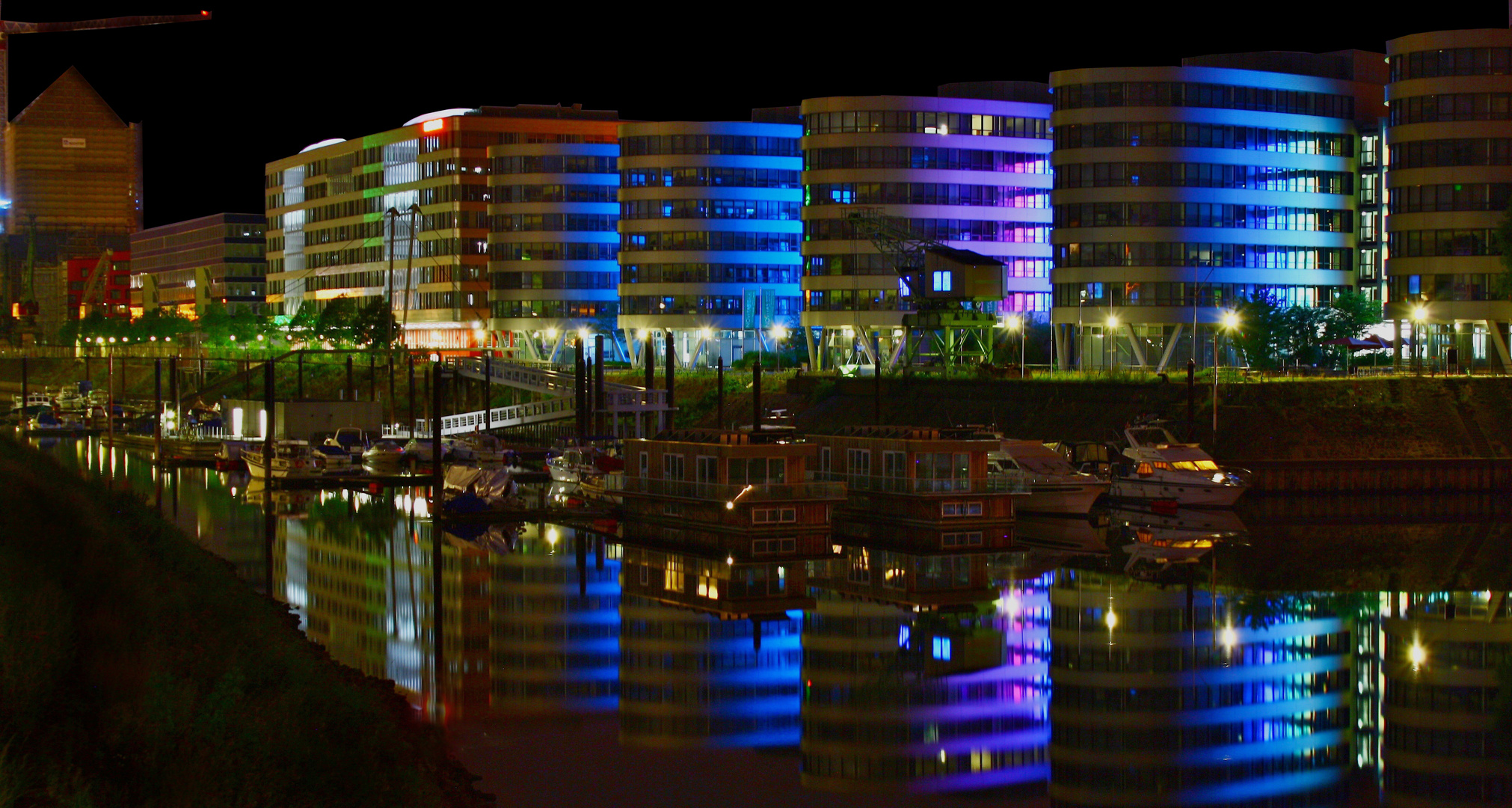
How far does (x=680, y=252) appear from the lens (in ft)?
441

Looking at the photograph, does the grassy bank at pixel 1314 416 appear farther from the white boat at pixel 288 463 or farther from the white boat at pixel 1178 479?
the white boat at pixel 288 463

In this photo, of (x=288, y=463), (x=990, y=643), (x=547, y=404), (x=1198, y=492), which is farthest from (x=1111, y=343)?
(x=990, y=643)

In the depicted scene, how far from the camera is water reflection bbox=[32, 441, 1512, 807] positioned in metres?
30.3

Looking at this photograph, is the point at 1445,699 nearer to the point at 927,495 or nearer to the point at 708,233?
the point at 927,495

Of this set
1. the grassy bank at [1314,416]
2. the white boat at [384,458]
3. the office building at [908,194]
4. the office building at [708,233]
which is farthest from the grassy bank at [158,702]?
the office building at [708,233]

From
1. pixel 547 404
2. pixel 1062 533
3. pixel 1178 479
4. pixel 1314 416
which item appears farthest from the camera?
pixel 547 404

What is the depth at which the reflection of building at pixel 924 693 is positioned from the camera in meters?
29.6

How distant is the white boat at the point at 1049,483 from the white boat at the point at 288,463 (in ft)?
120

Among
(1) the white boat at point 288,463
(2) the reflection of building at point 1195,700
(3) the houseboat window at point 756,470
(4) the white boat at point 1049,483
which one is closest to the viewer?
(2) the reflection of building at point 1195,700

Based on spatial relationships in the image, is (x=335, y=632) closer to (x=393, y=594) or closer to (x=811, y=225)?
(x=393, y=594)

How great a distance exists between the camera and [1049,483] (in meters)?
66.4

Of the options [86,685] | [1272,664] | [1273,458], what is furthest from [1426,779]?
[1273,458]

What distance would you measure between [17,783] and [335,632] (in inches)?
962

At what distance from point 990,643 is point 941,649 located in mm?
1406
